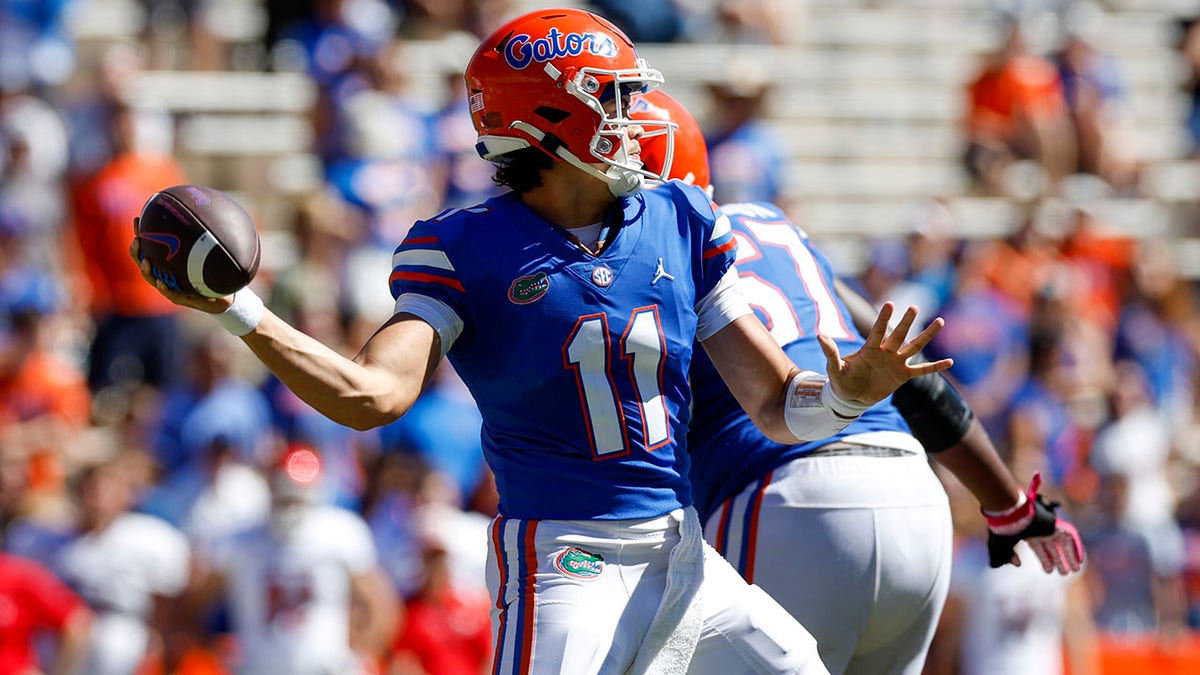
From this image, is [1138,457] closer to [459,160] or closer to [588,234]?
[459,160]

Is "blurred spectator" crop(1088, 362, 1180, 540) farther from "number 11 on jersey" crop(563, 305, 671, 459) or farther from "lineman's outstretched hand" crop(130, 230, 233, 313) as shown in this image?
"lineman's outstretched hand" crop(130, 230, 233, 313)

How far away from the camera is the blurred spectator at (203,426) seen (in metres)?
8.30

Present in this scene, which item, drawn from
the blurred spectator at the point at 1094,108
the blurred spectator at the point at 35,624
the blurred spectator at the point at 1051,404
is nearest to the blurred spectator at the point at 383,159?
the blurred spectator at the point at 35,624

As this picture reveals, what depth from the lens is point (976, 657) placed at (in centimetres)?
802

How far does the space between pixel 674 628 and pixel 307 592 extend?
4.51m

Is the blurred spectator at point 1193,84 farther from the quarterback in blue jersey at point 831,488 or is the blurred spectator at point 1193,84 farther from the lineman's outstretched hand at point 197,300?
the lineman's outstretched hand at point 197,300

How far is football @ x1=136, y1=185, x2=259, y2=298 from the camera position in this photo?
10.2 ft

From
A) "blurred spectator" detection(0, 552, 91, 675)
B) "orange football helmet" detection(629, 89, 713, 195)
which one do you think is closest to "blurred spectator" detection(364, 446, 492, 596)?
"blurred spectator" detection(0, 552, 91, 675)

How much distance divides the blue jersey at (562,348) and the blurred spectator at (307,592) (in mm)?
4266

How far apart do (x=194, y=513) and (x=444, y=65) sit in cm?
385

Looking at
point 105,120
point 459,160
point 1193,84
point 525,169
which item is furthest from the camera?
point 1193,84

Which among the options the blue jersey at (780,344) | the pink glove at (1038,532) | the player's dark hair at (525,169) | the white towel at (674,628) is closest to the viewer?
the white towel at (674,628)

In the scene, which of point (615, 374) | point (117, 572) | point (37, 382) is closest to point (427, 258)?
point (615, 374)

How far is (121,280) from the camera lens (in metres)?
9.20
